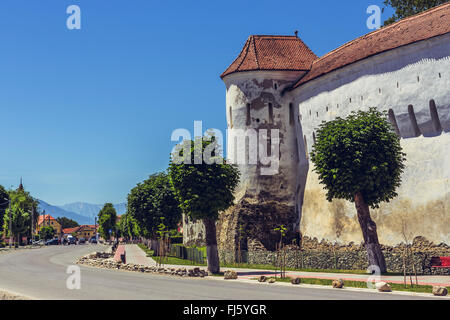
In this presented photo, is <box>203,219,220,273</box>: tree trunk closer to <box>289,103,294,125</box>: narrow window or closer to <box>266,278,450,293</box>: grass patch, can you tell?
<box>266,278,450,293</box>: grass patch

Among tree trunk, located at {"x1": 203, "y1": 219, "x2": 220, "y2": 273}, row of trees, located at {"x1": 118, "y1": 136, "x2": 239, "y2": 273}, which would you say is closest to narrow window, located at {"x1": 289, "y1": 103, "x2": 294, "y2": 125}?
row of trees, located at {"x1": 118, "y1": 136, "x2": 239, "y2": 273}

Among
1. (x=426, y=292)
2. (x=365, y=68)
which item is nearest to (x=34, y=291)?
(x=426, y=292)

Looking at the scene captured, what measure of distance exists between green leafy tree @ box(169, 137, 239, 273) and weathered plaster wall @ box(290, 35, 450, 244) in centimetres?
1088

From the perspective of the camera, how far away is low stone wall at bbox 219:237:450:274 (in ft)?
88.0

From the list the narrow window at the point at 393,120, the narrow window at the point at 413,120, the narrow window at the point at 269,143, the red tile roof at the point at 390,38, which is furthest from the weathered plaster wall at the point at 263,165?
the narrow window at the point at 413,120

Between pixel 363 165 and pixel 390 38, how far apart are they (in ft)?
39.0

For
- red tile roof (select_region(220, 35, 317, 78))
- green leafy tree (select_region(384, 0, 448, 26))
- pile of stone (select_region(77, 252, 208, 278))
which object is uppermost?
green leafy tree (select_region(384, 0, 448, 26))

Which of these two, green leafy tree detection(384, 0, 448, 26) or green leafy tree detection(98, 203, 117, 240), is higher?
green leafy tree detection(384, 0, 448, 26)

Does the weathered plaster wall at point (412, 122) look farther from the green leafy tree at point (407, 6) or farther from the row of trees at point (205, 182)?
the green leafy tree at point (407, 6)

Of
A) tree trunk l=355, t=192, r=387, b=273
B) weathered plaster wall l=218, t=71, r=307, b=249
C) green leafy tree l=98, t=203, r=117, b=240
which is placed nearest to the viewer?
tree trunk l=355, t=192, r=387, b=273

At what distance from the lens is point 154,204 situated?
49.3 m

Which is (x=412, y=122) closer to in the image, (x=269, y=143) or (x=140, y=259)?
(x=269, y=143)
